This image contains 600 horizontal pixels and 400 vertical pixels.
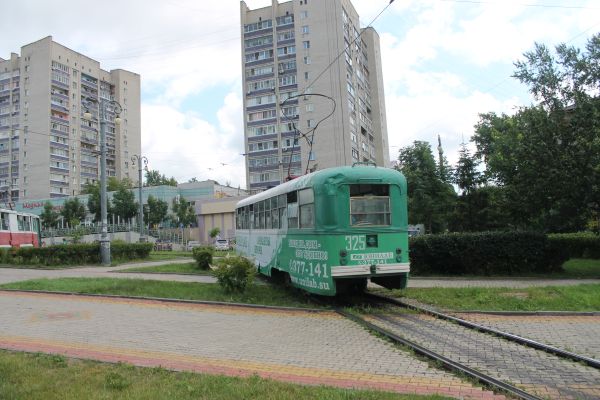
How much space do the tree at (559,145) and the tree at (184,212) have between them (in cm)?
5679

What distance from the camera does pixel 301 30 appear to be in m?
69.8

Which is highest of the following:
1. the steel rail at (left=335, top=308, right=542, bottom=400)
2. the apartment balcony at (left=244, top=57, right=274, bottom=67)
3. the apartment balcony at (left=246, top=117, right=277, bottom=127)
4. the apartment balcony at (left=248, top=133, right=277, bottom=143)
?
the apartment balcony at (left=244, top=57, right=274, bottom=67)

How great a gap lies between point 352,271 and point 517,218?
1361 cm

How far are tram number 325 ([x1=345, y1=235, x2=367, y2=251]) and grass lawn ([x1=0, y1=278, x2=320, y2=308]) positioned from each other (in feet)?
5.63

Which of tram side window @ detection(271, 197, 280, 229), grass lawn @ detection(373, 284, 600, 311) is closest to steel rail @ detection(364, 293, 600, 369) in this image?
grass lawn @ detection(373, 284, 600, 311)

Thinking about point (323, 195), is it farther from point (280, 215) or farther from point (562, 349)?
point (562, 349)

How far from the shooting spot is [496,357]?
21.8 feet

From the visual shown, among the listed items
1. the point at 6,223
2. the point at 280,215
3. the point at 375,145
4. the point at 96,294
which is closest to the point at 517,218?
the point at 280,215

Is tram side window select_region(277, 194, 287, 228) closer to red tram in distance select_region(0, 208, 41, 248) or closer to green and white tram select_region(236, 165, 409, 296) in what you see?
green and white tram select_region(236, 165, 409, 296)

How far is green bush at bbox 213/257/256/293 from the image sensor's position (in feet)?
39.9

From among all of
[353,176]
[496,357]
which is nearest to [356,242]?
[353,176]

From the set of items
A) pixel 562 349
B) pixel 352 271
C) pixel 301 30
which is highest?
pixel 301 30

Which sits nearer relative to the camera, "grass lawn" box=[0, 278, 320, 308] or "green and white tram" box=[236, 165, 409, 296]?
"green and white tram" box=[236, 165, 409, 296]

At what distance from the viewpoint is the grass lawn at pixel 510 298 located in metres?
10.1
